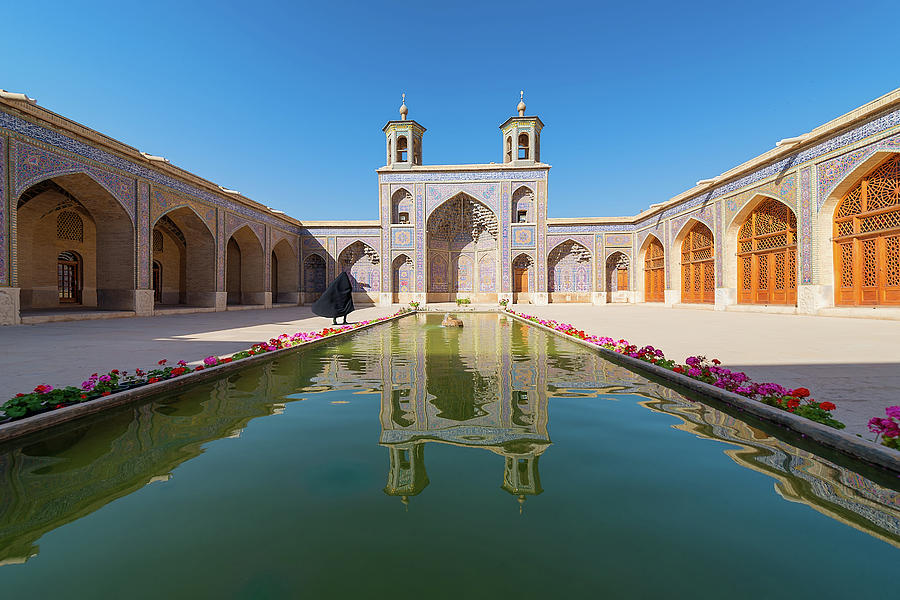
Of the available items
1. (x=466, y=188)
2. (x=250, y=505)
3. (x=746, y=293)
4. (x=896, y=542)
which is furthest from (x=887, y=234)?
(x=466, y=188)

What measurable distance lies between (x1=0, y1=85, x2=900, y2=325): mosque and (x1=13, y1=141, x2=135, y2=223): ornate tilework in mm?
38

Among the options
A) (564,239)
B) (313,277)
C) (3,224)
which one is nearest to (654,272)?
(564,239)

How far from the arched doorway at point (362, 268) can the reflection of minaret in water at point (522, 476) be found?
22.5m

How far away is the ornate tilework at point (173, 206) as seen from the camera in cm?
1313

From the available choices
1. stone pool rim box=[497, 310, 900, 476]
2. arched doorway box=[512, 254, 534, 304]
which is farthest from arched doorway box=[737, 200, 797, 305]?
stone pool rim box=[497, 310, 900, 476]

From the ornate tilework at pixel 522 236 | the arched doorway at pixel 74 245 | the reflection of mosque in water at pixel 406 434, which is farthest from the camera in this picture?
the ornate tilework at pixel 522 236

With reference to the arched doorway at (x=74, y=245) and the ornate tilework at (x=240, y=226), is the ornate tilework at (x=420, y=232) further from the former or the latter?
the arched doorway at (x=74, y=245)

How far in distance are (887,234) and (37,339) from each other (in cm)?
1781

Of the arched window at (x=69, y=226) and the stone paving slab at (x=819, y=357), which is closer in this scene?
the stone paving slab at (x=819, y=357)

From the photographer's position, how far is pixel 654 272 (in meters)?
21.5

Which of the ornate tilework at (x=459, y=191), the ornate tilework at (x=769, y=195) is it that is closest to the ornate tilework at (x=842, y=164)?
the ornate tilework at (x=769, y=195)

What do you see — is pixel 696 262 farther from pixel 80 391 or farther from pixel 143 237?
pixel 143 237

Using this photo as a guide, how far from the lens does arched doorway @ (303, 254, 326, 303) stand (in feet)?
78.2

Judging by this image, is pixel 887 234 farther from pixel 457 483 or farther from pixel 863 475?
pixel 457 483
